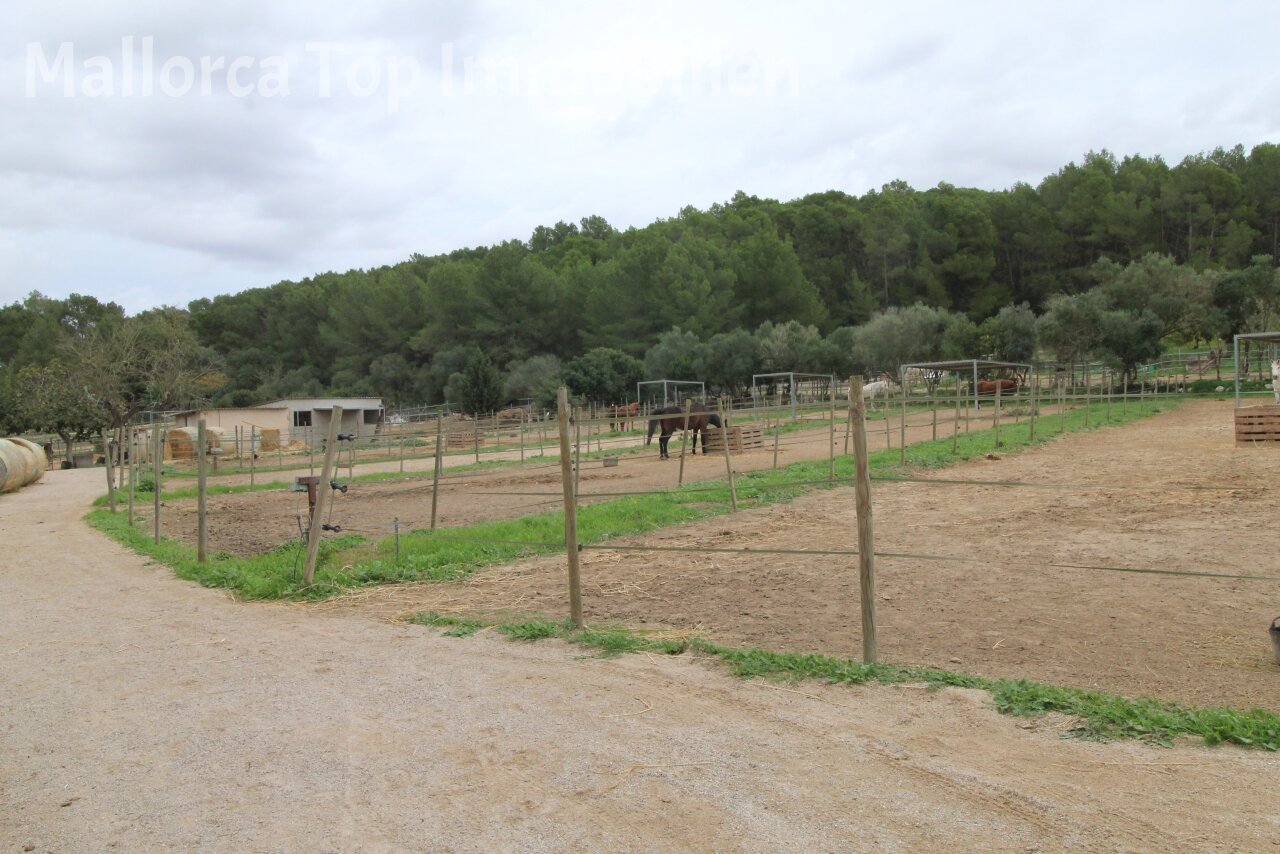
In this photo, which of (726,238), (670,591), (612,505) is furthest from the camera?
(726,238)

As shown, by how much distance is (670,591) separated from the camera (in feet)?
23.5

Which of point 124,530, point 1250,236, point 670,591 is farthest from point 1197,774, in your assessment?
point 1250,236

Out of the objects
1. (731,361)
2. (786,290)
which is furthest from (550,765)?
(786,290)

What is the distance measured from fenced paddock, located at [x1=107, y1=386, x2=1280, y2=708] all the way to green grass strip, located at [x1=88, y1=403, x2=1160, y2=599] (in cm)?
38

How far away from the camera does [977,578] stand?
7.03m

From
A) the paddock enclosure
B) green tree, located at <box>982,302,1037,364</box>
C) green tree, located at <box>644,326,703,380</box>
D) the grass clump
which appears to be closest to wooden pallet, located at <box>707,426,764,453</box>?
the paddock enclosure

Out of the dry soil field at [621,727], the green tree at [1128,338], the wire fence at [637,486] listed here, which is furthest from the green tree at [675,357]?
the dry soil field at [621,727]

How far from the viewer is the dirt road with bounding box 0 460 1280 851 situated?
3.05 m

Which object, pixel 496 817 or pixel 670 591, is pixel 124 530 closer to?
pixel 670 591

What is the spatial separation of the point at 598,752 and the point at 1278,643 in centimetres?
340

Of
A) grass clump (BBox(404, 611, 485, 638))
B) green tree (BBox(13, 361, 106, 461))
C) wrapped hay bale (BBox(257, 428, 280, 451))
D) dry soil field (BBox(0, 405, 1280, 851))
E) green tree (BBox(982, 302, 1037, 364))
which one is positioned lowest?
grass clump (BBox(404, 611, 485, 638))

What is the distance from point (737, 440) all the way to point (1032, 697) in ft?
56.6

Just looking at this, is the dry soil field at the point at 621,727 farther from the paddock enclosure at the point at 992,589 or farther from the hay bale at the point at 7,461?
the hay bale at the point at 7,461

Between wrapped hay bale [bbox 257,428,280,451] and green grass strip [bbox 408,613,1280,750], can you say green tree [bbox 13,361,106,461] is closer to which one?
wrapped hay bale [bbox 257,428,280,451]
